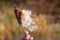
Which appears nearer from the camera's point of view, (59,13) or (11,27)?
(11,27)

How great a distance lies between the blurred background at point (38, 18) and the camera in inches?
95.8

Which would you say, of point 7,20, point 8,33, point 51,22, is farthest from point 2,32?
point 51,22

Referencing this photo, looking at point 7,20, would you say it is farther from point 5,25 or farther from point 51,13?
point 51,13

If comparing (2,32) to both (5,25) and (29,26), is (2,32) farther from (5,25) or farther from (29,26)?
(29,26)

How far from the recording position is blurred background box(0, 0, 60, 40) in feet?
7.98

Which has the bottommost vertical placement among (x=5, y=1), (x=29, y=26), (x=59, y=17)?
(x=59, y=17)

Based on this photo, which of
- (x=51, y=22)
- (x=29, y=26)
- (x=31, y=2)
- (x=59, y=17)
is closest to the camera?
(x=29, y=26)

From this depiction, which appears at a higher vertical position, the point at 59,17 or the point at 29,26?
the point at 29,26

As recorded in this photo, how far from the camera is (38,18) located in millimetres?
2332

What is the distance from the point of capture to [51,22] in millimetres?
3268

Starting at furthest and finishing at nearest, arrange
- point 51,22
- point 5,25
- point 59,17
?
point 59,17
point 51,22
point 5,25

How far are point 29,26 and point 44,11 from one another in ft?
6.77

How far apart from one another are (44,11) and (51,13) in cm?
15

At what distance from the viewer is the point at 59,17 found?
3523 millimetres
